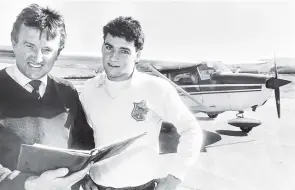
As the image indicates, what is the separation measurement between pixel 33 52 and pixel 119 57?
26 centimetres

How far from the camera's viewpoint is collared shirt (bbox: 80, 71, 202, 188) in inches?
34.9

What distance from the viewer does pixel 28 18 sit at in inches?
34.7

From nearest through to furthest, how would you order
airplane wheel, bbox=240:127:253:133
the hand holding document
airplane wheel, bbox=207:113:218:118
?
1. the hand holding document
2. airplane wheel, bbox=240:127:253:133
3. airplane wheel, bbox=207:113:218:118

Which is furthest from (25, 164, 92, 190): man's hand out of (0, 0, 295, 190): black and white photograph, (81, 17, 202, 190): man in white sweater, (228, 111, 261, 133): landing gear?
(228, 111, 261, 133): landing gear

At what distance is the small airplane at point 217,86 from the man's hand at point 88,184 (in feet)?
1.28

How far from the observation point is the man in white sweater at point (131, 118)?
34.9 inches

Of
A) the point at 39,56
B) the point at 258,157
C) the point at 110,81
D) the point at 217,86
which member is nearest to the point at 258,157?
the point at 258,157

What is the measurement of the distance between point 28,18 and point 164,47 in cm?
45

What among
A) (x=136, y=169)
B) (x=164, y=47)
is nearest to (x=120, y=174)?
(x=136, y=169)

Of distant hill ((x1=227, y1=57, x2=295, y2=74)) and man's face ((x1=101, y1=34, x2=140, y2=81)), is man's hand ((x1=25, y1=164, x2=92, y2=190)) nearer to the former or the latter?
man's face ((x1=101, y1=34, x2=140, y2=81))

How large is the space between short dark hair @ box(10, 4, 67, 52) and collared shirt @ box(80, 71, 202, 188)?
208 mm

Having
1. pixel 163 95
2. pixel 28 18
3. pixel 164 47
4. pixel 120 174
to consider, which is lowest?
pixel 120 174

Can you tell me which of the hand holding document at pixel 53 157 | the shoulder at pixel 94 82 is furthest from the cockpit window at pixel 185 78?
the hand holding document at pixel 53 157

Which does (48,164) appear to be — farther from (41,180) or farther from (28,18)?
(28,18)
